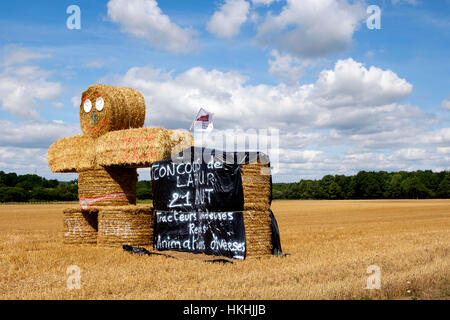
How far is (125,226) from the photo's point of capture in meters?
12.7

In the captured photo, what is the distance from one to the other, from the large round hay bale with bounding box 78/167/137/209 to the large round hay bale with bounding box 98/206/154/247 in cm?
82

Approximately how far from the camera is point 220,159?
36.3ft

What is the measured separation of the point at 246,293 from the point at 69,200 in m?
66.0

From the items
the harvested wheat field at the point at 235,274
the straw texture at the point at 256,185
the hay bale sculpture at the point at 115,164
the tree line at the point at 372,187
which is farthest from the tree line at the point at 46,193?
the straw texture at the point at 256,185

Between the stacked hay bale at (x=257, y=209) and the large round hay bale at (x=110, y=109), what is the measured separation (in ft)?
16.5

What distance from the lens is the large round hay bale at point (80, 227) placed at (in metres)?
14.0

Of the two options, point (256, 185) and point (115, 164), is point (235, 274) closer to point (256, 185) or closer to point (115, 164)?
point (256, 185)

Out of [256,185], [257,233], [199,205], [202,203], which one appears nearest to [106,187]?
[199,205]

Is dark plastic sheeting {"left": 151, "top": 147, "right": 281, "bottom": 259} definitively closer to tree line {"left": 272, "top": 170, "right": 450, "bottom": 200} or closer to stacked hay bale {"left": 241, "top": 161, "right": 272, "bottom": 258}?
stacked hay bale {"left": 241, "top": 161, "right": 272, "bottom": 258}

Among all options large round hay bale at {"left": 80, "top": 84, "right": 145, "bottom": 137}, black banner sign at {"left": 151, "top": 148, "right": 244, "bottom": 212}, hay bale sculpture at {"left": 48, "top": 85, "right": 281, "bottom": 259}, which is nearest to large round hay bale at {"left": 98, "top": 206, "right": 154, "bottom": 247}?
hay bale sculpture at {"left": 48, "top": 85, "right": 281, "bottom": 259}

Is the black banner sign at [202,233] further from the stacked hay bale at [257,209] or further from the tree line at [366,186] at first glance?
the tree line at [366,186]

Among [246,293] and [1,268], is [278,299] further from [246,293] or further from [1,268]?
[1,268]

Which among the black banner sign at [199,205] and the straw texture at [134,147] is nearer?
the black banner sign at [199,205]

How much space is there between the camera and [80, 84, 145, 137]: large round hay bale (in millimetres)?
13852
